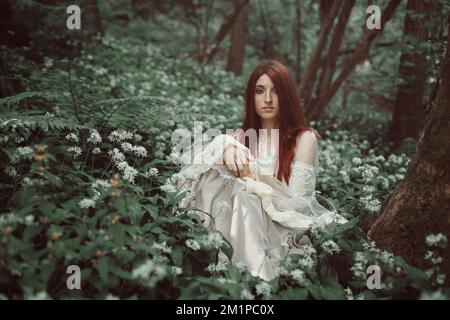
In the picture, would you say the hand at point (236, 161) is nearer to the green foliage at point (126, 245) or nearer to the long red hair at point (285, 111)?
the green foliage at point (126, 245)

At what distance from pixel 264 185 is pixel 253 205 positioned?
188mm

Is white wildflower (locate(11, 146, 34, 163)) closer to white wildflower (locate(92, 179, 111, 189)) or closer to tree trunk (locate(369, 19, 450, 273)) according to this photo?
white wildflower (locate(92, 179, 111, 189))

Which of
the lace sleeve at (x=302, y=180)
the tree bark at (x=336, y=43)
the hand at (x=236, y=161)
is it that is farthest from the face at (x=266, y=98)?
the tree bark at (x=336, y=43)

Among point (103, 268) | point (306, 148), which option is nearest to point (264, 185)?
point (306, 148)

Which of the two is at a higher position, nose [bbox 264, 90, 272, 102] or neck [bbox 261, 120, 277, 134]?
nose [bbox 264, 90, 272, 102]

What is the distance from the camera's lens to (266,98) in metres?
4.01

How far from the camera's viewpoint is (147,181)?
3988 millimetres

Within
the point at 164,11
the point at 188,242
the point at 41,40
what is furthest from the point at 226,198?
the point at 164,11

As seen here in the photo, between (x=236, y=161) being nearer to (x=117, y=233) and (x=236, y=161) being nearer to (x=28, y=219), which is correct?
(x=117, y=233)

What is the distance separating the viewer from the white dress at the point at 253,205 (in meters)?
3.15

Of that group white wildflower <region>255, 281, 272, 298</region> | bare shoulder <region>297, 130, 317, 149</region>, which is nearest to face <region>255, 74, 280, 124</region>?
bare shoulder <region>297, 130, 317, 149</region>

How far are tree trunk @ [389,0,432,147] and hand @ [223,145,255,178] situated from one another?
390 centimetres

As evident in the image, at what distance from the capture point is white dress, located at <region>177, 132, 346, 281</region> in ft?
10.3

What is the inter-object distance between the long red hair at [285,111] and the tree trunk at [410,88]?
2988mm
